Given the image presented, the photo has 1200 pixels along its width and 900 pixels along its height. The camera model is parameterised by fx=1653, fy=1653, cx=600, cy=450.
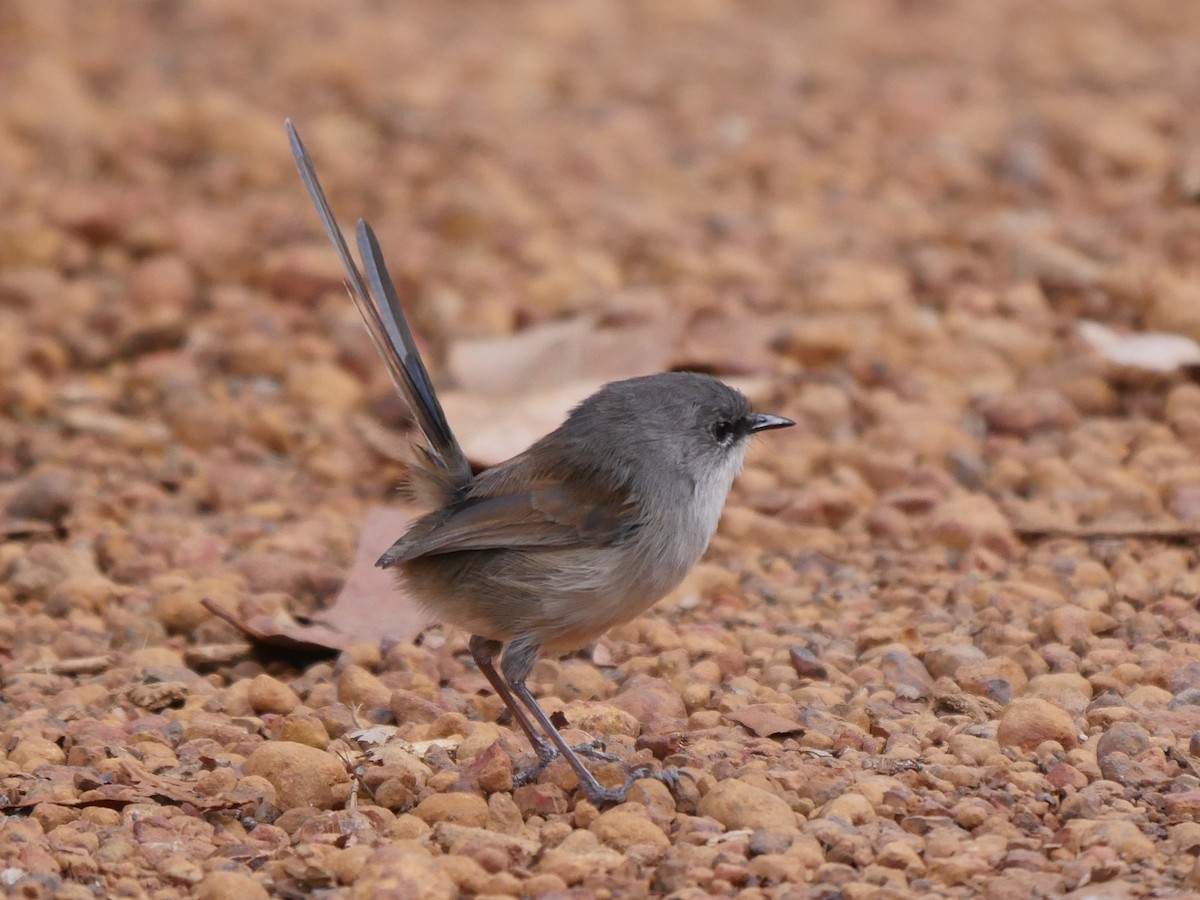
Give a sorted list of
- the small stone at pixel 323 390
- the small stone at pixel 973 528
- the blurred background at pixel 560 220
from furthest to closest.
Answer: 1. the small stone at pixel 323 390
2. the blurred background at pixel 560 220
3. the small stone at pixel 973 528

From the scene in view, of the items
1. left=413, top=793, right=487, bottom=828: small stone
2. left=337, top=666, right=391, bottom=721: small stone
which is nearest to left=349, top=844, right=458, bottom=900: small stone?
left=413, top=793, right=487, bottom=828: small stone

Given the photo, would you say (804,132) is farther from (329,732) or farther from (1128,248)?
(329,732)

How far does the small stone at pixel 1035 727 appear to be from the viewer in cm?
458

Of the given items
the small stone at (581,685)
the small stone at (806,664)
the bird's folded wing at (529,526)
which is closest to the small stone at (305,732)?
the bird's folded wing at (529,526)

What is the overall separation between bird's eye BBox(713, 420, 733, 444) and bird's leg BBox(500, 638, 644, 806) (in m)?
0.95

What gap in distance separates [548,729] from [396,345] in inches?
55.1

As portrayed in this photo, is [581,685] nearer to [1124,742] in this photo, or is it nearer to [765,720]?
[765,720]

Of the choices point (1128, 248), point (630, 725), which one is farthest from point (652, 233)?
point (630, 725)

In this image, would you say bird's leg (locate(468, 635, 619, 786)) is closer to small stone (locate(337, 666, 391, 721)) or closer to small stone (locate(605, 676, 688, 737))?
small stone (locate(605, 676, 688, 737))

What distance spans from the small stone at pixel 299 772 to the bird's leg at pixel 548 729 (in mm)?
556

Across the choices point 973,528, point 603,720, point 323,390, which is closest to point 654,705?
point 603,720

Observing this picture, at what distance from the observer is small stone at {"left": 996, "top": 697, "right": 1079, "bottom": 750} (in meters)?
4.58

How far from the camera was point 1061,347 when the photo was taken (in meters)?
7.68

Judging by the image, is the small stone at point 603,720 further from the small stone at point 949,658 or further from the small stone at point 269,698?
the small stone at point 949,658
